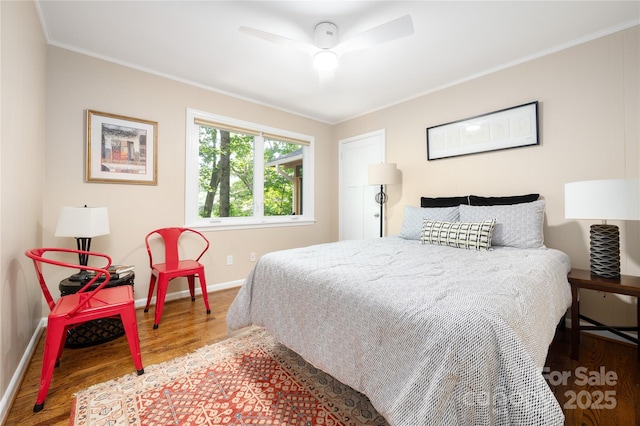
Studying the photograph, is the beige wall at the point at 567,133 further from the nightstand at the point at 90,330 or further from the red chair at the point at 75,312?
the nightstand at the point at 90,330

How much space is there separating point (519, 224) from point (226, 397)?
2.53 meters

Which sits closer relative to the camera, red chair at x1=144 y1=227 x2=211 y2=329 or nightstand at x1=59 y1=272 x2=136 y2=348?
nightstand at x1=59 y1=272 x2=136 y2=348

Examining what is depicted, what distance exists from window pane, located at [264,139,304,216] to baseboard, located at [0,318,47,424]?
254 centimetres

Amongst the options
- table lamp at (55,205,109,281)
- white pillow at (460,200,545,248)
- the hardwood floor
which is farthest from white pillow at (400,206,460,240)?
table lamp at (55,205,109,281)

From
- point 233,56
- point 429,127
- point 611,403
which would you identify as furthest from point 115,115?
point 611,403

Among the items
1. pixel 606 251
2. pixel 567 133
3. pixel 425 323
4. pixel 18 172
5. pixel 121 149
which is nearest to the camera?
pixel 425 323

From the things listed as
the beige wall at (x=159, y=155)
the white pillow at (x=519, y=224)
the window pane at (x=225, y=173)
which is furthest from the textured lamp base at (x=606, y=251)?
the window pane at (x=225, y=173)

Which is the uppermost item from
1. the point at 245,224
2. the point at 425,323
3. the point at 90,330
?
the point at 245,224

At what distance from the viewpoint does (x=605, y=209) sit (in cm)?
176

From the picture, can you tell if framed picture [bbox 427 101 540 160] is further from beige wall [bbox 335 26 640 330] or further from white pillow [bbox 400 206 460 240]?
white pillow [bbox 400 206 460 240]

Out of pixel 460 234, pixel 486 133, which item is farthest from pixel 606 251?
pixel 486 133

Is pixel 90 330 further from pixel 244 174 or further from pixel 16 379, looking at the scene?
pixel 244 174

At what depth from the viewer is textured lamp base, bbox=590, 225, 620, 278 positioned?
188 cm

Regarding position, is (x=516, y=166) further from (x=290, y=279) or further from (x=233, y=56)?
(x=233, y=56)
